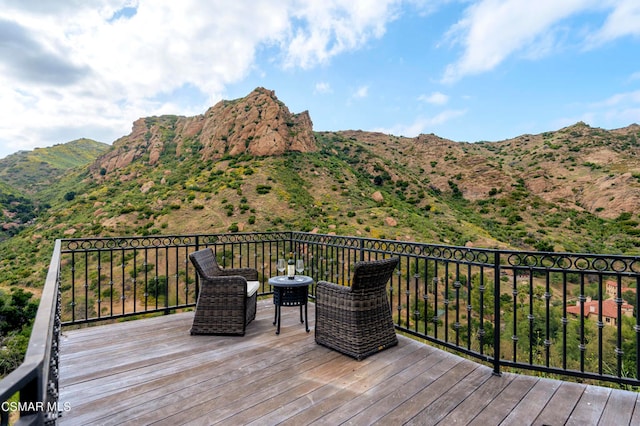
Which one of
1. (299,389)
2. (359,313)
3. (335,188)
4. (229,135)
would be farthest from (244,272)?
(229,135)

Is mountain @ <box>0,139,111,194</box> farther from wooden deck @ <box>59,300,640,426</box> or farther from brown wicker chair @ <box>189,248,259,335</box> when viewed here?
wooden deck @ <box>59,300,640,426</box>

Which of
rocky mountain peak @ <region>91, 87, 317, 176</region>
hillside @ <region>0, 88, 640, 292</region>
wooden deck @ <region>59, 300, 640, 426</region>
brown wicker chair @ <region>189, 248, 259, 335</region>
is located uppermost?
rocky mountain peak @ <region>91, 87, 317, 176</region>

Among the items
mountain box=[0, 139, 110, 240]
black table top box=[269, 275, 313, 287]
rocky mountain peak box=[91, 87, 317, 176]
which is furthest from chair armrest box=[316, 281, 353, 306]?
mountain box=[0, 139, 110, 240]

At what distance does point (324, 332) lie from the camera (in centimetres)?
339

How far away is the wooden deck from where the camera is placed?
2197 millimetres

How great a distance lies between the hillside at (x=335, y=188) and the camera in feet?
89.5

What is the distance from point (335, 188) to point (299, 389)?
31263mm

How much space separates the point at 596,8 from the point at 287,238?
27.3m

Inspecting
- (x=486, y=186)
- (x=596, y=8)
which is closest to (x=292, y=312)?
(x=596, y=8)

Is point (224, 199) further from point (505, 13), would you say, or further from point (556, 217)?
point (556, 217)

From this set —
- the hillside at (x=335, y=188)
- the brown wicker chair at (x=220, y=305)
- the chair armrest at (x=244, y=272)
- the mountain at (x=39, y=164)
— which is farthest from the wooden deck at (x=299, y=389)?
the mountain at (x=39, y=164)

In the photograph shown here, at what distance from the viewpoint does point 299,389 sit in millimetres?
2555

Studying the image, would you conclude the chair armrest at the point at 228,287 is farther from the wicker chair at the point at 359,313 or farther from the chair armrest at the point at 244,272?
the wicker chair at the point at 359,313

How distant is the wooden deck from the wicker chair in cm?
12
